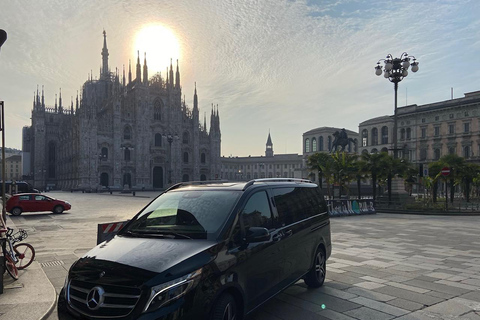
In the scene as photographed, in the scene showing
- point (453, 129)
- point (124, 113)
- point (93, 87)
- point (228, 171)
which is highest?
point (93, 87)

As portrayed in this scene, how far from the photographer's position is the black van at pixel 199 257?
3.17 m

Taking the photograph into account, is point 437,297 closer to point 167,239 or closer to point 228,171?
point 167,239

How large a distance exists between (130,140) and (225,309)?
230 ft

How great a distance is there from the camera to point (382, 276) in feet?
22.8

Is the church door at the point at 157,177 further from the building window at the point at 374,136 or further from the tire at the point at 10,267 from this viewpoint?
the tire at the point at 10,267

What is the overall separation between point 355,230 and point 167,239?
11.4 metres

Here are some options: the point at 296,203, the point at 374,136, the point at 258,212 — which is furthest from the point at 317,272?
the point at 374,136

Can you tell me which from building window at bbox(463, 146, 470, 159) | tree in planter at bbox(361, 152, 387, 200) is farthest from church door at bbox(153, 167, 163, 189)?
building window at bbox(463, 146, 470, 159)

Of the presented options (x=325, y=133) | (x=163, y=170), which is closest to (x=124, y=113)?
(x=163, y=170)

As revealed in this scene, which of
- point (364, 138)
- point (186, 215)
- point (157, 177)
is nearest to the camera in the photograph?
point (186, 215)

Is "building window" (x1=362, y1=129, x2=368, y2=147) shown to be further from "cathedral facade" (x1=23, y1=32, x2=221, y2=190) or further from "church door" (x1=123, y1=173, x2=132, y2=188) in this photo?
"church door" (x1=123, y1=173, x2=132, y2=188)

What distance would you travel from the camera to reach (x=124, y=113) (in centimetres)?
7069

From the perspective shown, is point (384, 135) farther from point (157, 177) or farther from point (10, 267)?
point (10, 267)

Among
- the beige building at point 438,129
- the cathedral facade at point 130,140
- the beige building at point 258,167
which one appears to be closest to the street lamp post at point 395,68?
the beige building at point 438,129
